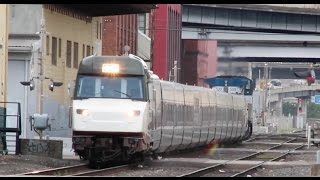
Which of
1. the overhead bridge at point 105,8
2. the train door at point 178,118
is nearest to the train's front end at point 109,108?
the train door at point 178,118

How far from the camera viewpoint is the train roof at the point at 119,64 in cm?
2644

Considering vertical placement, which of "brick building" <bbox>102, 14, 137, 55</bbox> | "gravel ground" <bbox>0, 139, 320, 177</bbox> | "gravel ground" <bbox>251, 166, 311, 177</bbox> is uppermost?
"brick building" <bbox>102, 14, 137, 55</bbox>

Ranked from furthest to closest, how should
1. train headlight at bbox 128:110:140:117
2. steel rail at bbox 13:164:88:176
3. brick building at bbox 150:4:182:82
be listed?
brick building at bbox 150:4:182:82 → train headlight at bbox 128:110:140:117 → steel rail at bbox 13:164:88:176

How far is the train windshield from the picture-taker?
26.1 meters

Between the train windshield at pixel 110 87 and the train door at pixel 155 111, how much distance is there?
29.6 inches

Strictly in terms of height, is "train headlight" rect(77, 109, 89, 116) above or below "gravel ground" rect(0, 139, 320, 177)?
above

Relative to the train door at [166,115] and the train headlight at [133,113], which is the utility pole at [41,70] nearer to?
the train door at [166,115]

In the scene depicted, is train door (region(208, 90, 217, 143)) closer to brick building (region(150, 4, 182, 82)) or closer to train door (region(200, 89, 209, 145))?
train door (region(200, 89, 209, 145))

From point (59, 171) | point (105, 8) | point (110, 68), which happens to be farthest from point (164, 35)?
point (59, 171)

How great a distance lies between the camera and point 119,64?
2650 centimetres

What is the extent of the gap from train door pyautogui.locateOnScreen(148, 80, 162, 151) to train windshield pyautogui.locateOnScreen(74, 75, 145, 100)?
752 mm

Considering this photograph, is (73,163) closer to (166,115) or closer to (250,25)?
(166,115)

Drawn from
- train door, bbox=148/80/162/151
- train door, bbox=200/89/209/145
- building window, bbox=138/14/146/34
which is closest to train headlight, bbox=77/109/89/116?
train door, bbox=148/80/162/151

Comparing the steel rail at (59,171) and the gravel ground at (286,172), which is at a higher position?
the steel rail at (59,171)
